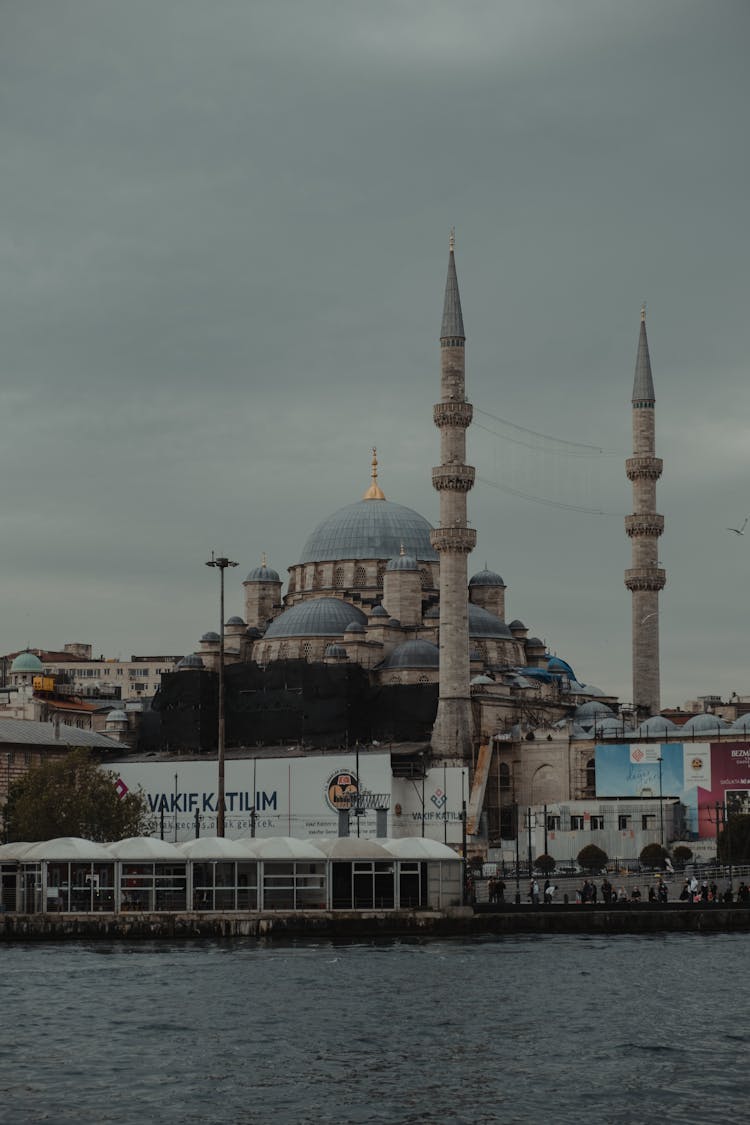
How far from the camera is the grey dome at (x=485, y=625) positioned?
306 ft

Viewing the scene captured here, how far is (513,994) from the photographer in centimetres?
3500

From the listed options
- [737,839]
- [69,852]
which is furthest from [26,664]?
[69,852]

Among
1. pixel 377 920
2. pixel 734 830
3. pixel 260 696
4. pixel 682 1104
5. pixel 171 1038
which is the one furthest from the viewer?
pixel 260 696

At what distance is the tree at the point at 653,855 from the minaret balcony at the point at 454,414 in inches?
788

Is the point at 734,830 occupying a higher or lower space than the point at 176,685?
lower

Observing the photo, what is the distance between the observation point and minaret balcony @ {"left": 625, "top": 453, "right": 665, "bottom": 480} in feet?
284

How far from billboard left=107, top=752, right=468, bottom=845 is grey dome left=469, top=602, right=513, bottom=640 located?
1384 cm

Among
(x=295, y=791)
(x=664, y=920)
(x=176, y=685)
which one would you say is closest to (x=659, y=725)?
(x=295, y=791)

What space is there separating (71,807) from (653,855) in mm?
23051

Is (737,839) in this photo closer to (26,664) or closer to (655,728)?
(655,728)

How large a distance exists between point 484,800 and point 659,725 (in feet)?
27.7

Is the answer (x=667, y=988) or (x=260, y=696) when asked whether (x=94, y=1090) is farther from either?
(x=260, y=696)

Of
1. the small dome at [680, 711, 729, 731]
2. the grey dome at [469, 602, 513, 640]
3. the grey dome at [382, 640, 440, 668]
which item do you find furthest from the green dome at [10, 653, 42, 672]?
the small dome at [680, 711, 729, 731]

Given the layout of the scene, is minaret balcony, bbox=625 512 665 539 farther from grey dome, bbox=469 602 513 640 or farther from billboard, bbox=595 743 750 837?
billboard, bbox=595 743 750 837
